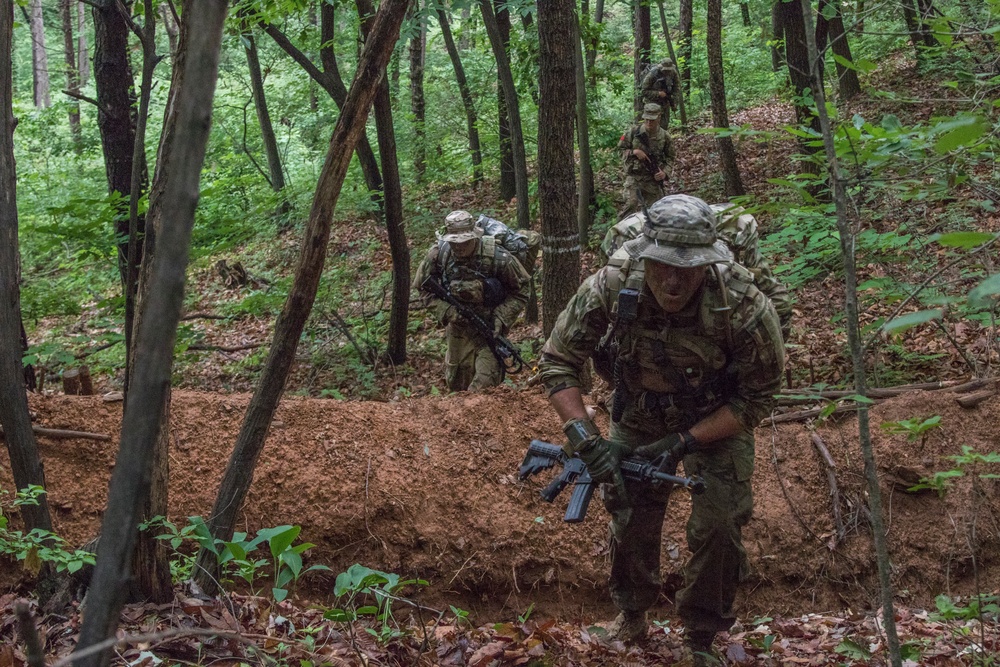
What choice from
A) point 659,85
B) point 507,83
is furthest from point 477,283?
point 659,85

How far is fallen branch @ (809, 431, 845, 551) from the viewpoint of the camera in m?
5.73

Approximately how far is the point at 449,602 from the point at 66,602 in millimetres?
2745

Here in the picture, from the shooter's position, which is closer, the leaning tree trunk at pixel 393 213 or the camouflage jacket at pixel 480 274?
the camouflage jacket at pixel 480 274

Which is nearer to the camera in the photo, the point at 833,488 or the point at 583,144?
the point at 833,488

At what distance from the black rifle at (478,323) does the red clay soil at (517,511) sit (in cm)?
153

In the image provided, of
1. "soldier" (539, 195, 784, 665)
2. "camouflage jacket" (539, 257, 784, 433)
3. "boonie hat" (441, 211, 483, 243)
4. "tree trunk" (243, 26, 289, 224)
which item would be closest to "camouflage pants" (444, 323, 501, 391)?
"boonie hat" (441, 211, 483, 243)

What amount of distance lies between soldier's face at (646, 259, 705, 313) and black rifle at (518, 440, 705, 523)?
2.58ft

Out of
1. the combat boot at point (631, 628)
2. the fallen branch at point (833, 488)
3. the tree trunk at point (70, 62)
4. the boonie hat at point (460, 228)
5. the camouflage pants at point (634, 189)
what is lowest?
the combat boot at point (631, 628)

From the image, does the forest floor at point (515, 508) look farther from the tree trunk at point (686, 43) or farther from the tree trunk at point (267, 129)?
the tree trunk at point (686, 43)

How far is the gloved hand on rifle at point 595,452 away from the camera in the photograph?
3971 mm

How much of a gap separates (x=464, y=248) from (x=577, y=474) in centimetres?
383

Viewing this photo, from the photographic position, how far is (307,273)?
12.1 feet

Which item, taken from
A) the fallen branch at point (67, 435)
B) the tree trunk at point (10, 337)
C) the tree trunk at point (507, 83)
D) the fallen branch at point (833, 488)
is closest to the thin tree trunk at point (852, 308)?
the tree trunk at point (10, 337)

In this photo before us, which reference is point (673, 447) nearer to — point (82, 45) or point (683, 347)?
point (683, 347)
